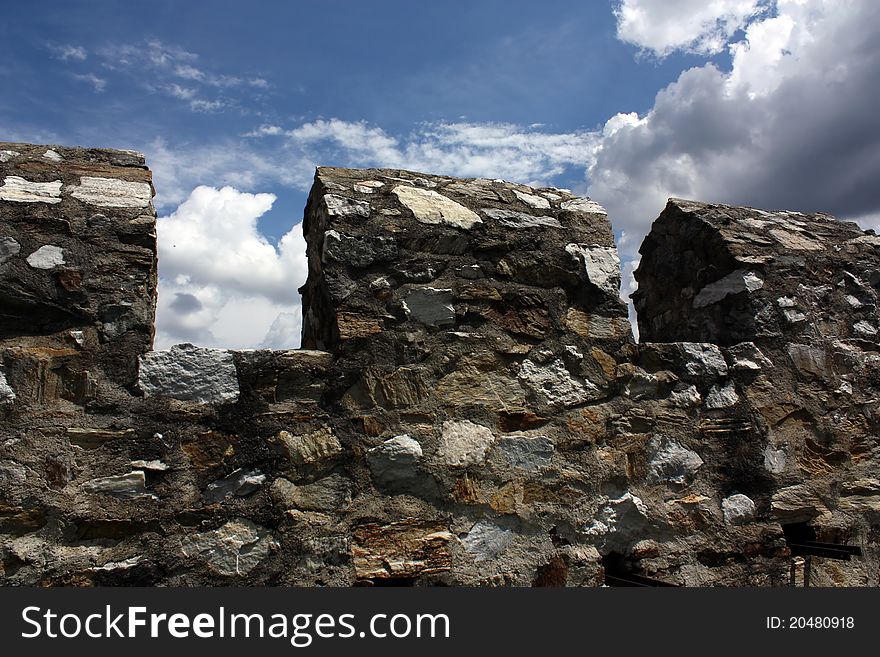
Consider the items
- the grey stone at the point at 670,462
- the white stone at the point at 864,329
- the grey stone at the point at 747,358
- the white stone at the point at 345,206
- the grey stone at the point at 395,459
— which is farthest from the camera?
the white stone at the point at 864,329

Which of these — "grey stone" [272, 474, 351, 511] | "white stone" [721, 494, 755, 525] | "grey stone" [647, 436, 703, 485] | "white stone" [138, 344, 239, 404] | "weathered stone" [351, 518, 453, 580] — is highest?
"white stone" [138, 344, 239, 404]

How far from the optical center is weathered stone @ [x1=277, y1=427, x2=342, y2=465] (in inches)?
96.3

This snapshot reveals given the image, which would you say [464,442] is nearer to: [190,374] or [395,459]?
[395,459]

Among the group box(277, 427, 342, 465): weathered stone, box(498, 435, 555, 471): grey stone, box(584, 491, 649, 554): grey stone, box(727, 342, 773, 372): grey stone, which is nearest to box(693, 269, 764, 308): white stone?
box(727, 342, 773, 372): grey stone

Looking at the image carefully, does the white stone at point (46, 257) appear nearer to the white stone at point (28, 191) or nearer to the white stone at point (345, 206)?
the white stone at point (28, 191)

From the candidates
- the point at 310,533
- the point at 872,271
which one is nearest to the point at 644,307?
the point at 872,271

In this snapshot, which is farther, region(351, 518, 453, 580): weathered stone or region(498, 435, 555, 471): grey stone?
region(498, 435, 555, 471): grey stone

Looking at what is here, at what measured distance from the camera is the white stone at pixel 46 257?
234 centimetres

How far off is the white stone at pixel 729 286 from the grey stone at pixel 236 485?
7.67ft

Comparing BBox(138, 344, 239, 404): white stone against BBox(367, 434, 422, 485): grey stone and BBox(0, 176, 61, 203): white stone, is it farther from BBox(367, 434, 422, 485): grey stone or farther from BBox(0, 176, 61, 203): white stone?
BBox(0, 176, 61, 203): white stone

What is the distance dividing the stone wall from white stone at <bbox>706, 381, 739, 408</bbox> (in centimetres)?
2

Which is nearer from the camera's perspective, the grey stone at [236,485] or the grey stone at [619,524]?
the grey stone at [236,485]

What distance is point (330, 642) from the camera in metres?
2.20

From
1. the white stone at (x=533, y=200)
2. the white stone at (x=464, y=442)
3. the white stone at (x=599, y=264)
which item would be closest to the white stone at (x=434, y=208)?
the white stone at (x=533, y=200)
